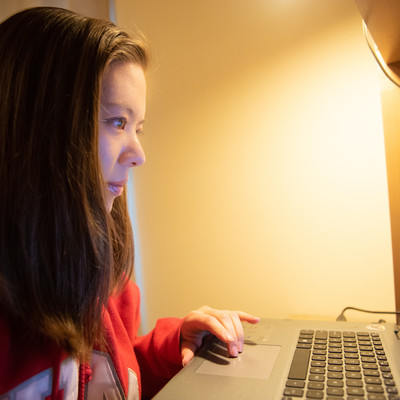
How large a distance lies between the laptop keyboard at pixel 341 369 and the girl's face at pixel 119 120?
356 millimetres

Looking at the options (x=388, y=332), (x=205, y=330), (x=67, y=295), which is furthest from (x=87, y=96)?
(x=388, y=332)

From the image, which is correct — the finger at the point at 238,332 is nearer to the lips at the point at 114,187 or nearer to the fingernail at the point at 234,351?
the fingernail at the point at 234,351

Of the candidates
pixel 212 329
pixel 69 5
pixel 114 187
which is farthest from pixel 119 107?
pixel 69 5

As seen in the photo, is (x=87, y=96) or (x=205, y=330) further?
(x=205, y=330)

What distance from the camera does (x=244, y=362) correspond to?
20.0 inches

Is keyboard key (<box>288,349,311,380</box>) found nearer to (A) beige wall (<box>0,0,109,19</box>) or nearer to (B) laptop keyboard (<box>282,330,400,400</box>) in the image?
(B) laptop keyboard (<box>282,330,400,400</box>)

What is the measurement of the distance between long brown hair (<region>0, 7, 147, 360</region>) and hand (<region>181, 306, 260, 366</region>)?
0.62ft

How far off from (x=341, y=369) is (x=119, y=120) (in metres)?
0.43

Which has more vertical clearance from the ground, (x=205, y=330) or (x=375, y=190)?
(x=375, y=190)

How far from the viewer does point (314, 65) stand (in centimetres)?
85

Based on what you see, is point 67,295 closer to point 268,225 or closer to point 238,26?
point 268,225

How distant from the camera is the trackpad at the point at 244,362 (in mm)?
469

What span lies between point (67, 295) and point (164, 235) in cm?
60

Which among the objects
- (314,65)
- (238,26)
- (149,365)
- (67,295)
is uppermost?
(238,26)
